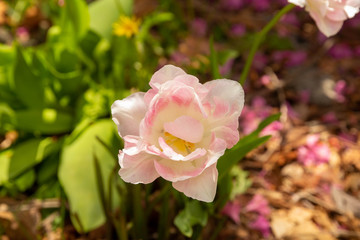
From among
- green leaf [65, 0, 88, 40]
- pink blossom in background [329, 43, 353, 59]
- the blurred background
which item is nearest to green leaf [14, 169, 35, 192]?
the blurred background

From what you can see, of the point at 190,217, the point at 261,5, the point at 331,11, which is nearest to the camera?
→ the point at 331,11

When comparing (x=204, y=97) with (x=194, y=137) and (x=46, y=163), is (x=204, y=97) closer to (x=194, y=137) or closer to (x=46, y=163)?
(x=194, y=137)

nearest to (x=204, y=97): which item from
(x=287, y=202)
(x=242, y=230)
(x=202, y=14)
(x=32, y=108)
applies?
(x=242, y=230)

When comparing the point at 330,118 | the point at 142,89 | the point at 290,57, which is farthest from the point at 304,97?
the point at 142,89

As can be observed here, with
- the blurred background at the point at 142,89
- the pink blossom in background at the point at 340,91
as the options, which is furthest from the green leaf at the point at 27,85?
the pink blossom in background at the point at 340,91

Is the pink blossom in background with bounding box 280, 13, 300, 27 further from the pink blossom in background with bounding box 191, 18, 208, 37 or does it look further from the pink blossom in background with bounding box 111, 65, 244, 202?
the pink blossom in background with bounding box 111, 65, 244, 202

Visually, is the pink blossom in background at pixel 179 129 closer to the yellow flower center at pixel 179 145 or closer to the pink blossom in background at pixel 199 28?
the yellow flower center at pixel 179 145

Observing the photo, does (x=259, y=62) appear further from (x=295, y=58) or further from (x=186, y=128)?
(x=186, y=128)
